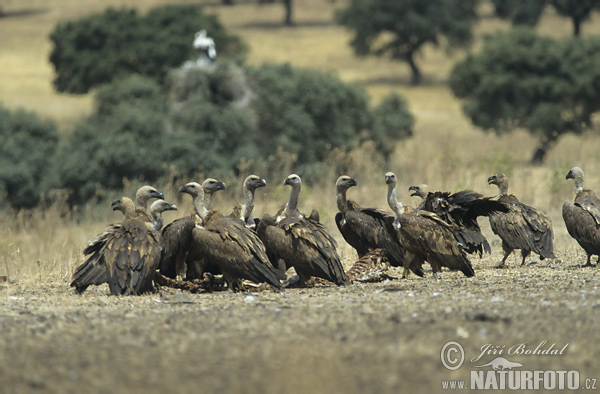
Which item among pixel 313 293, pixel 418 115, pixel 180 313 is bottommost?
pixel 418 115

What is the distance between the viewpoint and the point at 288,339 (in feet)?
19.4

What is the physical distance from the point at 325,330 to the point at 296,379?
1.17m

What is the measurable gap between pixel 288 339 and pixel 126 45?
4285cm

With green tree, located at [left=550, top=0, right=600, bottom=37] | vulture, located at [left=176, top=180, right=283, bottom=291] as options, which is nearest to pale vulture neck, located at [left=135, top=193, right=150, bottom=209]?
vulture, located at [left=176, top=180, right=283, bottom=291]

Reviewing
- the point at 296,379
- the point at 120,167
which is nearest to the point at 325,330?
the point at 296,379

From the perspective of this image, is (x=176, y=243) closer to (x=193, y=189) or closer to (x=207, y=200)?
(x=193, y=189)

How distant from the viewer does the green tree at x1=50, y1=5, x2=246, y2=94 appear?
44.9m

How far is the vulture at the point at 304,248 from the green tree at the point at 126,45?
34440mm

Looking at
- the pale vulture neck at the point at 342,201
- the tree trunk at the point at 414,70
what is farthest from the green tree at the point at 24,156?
the tree trunk at the point at 414,70

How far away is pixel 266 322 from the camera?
6613mm

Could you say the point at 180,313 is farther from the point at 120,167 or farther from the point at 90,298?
the point at 120,167

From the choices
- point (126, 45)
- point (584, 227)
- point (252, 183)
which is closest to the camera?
point (584, 227)

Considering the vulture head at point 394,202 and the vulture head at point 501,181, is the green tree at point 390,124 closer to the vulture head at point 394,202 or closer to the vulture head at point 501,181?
the vulture head at point 501,181

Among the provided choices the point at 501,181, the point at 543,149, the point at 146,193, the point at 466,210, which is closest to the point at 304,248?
the point at 466,210
